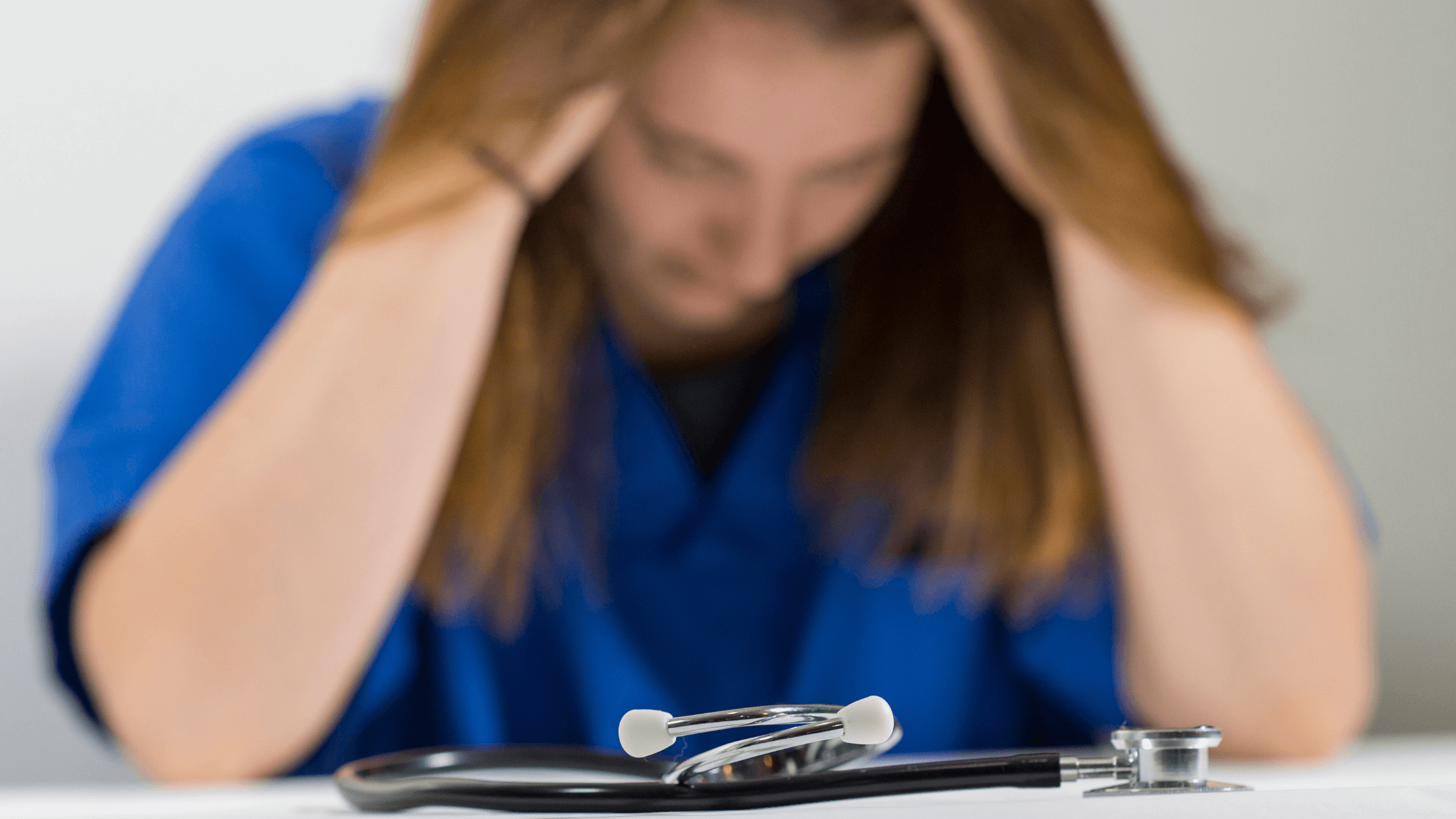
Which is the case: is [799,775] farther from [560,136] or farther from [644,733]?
[560,136]

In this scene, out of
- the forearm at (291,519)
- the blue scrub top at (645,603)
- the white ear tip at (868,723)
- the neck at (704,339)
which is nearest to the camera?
the white ear tip at (868,723)

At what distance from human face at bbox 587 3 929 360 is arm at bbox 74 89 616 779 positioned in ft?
0.19

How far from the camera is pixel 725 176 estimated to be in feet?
1.86

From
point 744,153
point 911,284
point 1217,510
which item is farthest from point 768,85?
point 1217,510

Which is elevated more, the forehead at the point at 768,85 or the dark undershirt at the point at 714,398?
the forehead at the point at 768,85

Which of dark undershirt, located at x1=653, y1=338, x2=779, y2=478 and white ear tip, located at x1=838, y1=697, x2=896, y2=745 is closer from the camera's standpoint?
white ear tip, located at x1=838, y1=697, x2=896, y2=745

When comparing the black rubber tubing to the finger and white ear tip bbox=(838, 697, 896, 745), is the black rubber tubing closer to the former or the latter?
white ear tip bbox=(838, 697, 896, 745)

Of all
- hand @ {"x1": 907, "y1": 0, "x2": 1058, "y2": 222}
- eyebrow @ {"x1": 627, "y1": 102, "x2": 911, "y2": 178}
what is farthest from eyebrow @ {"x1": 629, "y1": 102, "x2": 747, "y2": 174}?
hand @ {"x1": 907, "y1": 0, "x2": 1058, "y2": 222}

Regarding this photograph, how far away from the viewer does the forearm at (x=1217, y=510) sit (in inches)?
22.6

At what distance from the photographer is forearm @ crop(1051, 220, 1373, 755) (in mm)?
574

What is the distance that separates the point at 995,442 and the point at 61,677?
1.77ft

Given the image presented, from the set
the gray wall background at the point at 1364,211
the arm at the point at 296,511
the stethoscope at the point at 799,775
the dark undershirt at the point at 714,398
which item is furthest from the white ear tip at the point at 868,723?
the gray wall background at the point at 1364,211

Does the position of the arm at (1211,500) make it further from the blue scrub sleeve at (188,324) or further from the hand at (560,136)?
the blue scrub sleeve at (188,324)

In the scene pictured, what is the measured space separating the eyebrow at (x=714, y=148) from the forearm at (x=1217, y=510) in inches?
4.2
